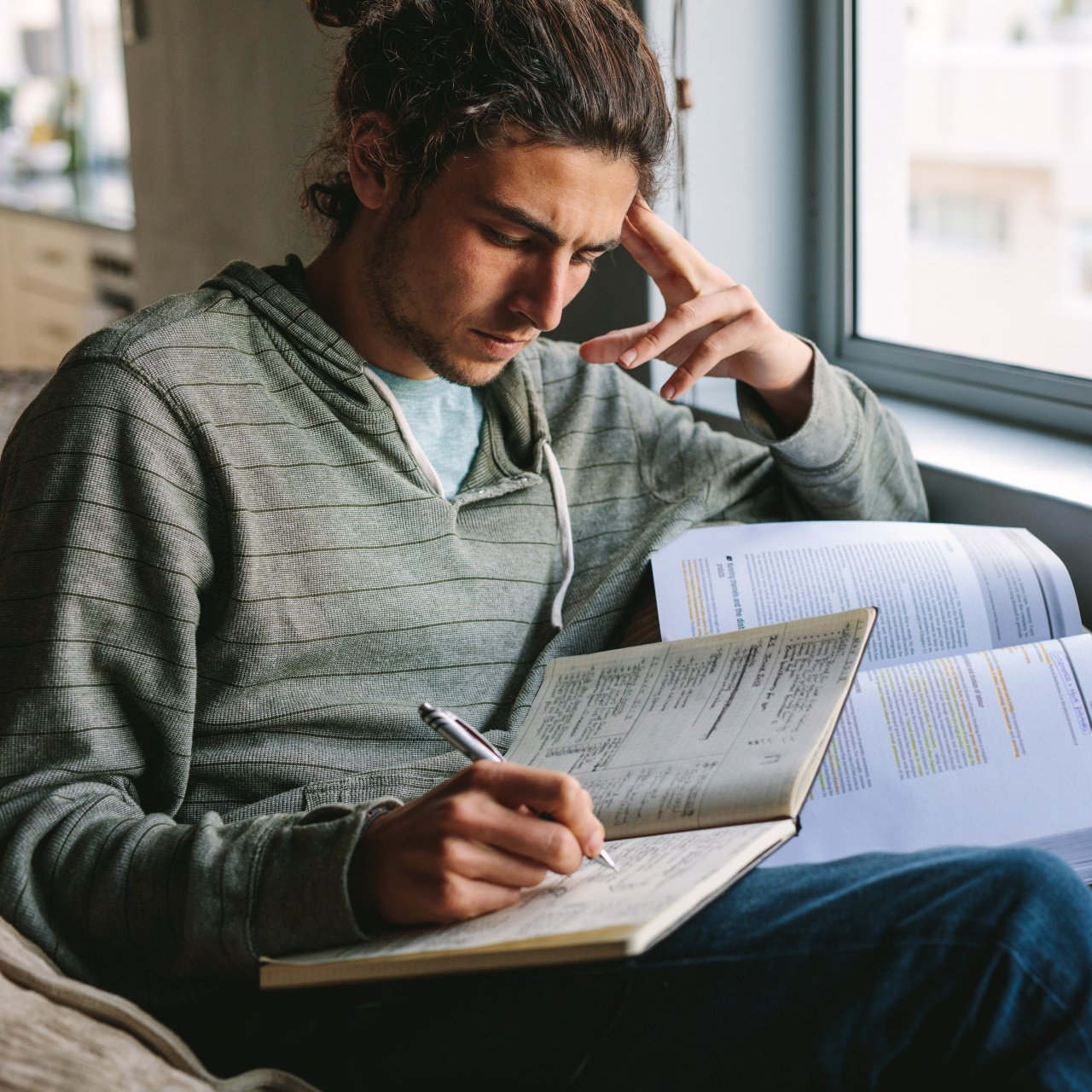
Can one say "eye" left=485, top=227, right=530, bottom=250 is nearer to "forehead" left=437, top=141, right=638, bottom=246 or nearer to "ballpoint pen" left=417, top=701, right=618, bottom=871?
"forehead" left=437, top=141, right=638, bottom=246

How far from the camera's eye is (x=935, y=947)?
31.6 inches

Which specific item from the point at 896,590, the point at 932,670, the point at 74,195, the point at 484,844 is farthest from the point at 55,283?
the point at 484,844

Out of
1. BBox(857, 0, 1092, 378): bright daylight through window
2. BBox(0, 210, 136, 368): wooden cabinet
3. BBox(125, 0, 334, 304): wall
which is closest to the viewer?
BBox(857, 0, 1092, 378): bright daylight through window

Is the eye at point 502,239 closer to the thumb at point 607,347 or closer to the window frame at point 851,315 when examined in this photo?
the thumb at point 607,347

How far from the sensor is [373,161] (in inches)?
45.8

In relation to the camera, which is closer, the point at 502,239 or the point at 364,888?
the point at 364,888

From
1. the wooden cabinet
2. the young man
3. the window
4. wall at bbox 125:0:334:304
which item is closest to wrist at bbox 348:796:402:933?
the young man

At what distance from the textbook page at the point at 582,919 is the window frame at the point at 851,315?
3.28 feet

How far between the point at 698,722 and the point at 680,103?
0.95 metres

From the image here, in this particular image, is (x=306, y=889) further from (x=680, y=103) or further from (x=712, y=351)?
(x=680, y=103)

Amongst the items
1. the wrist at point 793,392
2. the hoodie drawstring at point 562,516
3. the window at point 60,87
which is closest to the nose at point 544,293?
the hoodie drawstring at point 562,516

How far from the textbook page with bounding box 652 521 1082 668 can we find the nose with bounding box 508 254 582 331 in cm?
29

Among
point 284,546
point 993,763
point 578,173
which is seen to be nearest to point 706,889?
point 993,763

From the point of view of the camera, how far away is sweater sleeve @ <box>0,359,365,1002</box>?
0.86 m
